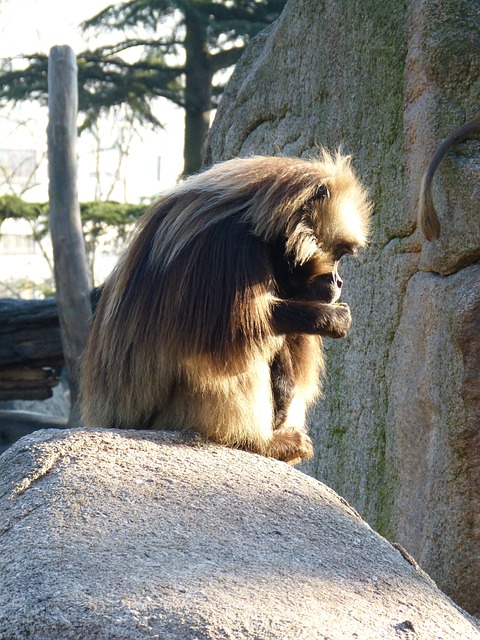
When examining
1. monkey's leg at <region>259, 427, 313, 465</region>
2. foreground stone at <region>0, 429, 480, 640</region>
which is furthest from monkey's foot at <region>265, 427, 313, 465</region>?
foreground stone at <region>0, 429, 480, 640</region>

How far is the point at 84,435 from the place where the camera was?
10.4 feet

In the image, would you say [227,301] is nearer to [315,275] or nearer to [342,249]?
[315,275]

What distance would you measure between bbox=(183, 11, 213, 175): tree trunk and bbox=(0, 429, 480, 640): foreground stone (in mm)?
8546

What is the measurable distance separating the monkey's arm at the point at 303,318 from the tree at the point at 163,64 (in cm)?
775

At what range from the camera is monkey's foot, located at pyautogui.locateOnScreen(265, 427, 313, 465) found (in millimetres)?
3689

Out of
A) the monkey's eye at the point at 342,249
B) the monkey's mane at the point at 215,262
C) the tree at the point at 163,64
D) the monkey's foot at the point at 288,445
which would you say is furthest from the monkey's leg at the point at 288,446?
the tree at the point at 163,64

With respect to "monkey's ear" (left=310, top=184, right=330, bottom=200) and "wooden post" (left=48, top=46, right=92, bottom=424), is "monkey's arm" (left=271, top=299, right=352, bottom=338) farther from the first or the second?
"wooden post" (left=48, top=46, right=92, bottom=424)

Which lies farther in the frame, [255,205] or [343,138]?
[343,138]

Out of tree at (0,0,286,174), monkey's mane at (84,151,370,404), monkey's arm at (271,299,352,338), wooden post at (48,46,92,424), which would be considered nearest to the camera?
monkey's mane at (84,151,370,404)

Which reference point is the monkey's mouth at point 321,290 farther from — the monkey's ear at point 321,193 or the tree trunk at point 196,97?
the tree trunk at point 196,97

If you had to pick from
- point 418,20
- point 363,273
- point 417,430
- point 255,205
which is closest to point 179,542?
point 255,205

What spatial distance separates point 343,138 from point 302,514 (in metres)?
2.41

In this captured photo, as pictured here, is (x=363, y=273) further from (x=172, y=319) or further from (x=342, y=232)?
(x=172, y=319)

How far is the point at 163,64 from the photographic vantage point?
11.6m
